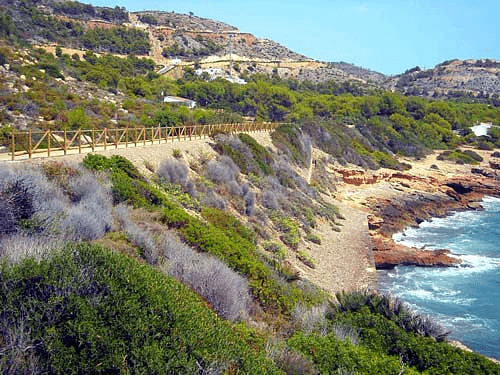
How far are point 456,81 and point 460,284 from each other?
381 feet

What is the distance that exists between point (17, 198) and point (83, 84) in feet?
115

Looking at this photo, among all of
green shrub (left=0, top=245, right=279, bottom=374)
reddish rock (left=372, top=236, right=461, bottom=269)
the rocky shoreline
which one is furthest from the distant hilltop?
green shrub (left=0, top=245, right=279, bottom=374)

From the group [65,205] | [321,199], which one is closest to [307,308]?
[65,205]

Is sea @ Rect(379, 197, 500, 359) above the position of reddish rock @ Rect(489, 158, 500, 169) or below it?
below

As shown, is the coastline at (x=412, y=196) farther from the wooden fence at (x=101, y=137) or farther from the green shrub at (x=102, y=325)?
the green shrub at (x=102, y=325)

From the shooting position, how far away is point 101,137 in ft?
74.2

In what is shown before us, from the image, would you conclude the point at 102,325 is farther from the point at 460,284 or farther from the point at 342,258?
the point at 460,284

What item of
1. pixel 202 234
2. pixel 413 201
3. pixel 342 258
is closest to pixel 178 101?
pixel 413 201

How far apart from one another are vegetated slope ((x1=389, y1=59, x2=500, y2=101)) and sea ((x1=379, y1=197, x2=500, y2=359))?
275 feet

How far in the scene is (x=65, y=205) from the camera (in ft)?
36.3

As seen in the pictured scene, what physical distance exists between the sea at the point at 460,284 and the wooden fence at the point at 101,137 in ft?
42.7

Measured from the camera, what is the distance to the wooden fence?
1659 cm

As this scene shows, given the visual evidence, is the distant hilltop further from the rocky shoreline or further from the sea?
the sea

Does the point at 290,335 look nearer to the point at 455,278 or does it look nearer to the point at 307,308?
the point at 307,308
